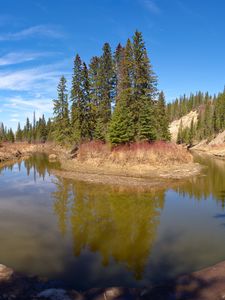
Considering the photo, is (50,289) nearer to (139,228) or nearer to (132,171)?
(139,228)

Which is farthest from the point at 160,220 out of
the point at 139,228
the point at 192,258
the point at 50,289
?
the point at 50,289

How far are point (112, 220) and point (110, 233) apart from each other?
2075mm

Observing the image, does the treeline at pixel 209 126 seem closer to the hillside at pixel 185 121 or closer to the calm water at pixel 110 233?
the hillside at pixel 185 121

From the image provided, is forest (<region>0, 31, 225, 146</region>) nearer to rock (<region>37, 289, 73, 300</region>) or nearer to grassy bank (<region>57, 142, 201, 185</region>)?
grassy bank (<region>57, 142, 201, 185</region>)

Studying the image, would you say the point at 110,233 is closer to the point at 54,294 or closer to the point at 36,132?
the point at 54,294

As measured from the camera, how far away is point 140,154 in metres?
33.2

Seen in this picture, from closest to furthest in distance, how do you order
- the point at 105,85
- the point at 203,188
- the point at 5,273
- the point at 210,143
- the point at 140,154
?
the point at 5,273 → the point at 203,188 → the point at 140,154 → the point at 105,85 → the point at 210,143

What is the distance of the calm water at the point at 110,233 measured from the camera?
9.60 m

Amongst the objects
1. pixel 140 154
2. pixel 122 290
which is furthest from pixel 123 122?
pixel 122 290

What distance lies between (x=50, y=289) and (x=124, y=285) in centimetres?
238

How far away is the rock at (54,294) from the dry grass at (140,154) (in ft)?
83.2

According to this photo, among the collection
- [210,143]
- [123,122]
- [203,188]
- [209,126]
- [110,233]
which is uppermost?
[209,126]

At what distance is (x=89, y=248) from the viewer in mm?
11477

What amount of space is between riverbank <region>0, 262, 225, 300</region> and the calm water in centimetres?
68
